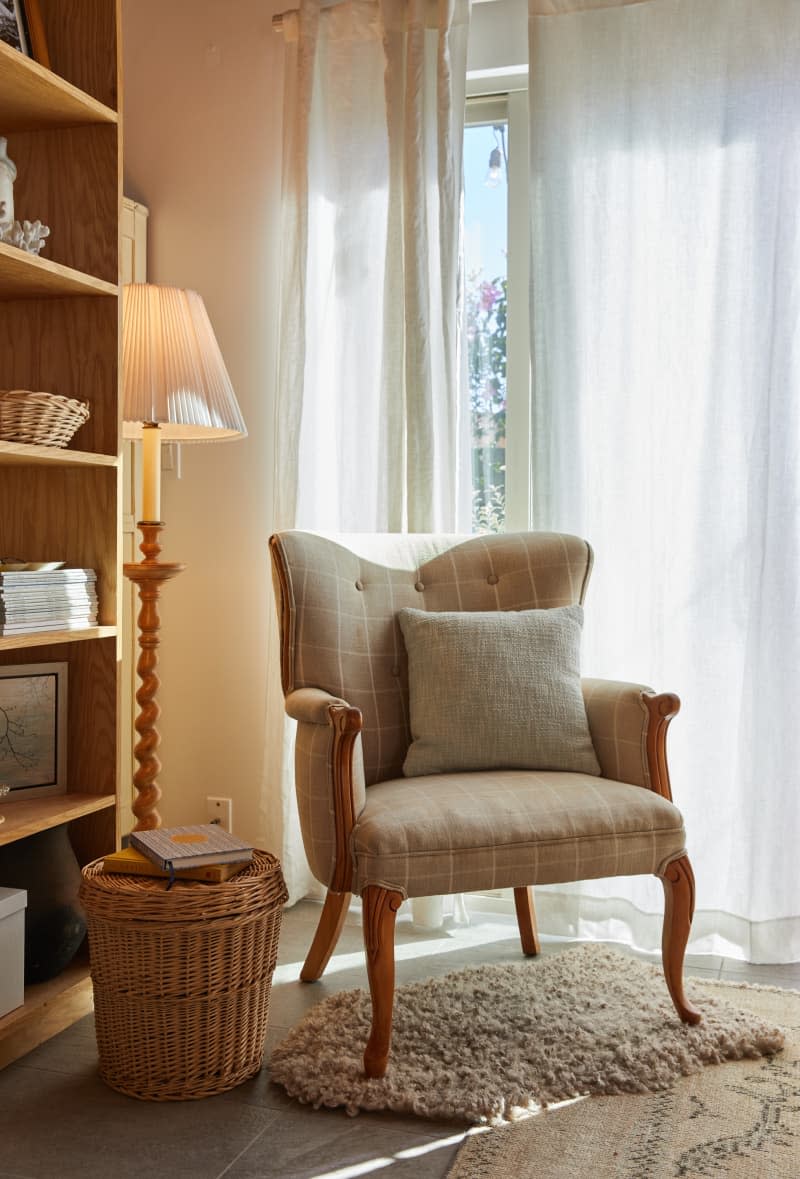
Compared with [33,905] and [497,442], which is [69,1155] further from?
[497,442]

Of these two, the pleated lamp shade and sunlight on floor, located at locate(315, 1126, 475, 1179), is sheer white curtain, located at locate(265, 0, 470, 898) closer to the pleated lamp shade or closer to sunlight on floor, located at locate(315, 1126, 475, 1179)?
the pleated lamp shade

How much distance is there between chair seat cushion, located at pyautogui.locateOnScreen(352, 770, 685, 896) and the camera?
1870mm

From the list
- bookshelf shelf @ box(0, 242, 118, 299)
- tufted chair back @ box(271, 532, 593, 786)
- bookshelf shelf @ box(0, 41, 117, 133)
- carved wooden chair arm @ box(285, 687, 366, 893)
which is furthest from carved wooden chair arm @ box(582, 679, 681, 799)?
bookshelf shelf @ box(0, 41, 117, 133)

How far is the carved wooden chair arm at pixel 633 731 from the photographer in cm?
215

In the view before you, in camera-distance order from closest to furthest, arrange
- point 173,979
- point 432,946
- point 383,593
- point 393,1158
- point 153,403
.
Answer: point 393,1158, point 173,979, point 153,403, point 383,593, point 432,946

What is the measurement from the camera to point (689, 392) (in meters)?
2.65

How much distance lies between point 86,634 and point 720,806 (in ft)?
5.10

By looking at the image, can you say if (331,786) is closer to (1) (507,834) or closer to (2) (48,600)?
(1) (507,834)

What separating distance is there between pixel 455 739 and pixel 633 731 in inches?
14.4

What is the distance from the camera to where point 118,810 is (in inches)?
90.2

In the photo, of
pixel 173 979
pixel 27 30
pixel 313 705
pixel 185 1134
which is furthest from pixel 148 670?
pixel 27 30

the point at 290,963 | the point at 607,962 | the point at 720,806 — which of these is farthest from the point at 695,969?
the point at 290,963

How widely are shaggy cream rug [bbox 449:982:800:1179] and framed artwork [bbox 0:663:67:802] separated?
1.11 m

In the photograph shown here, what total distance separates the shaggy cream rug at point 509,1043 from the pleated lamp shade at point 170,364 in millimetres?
1294
